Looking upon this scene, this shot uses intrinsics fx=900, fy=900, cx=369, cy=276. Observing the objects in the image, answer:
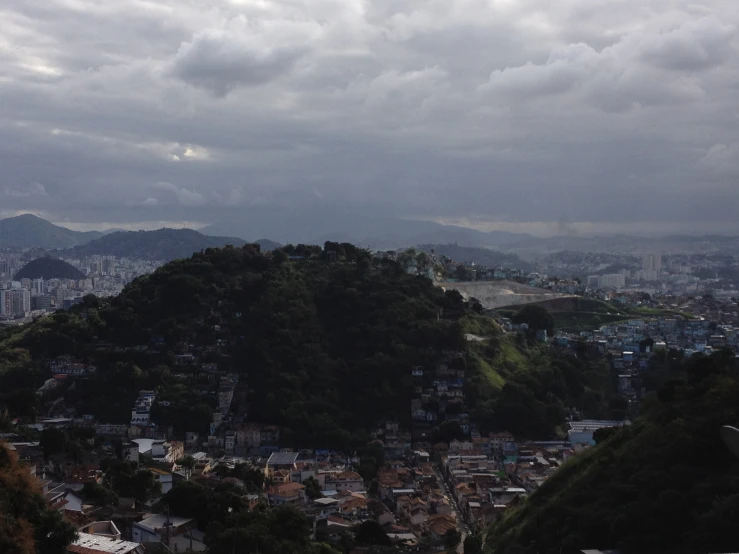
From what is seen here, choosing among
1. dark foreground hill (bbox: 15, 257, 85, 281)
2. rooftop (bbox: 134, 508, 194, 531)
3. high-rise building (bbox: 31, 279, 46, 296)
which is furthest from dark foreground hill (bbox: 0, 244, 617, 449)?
dark foreground hill (bbox: 15, 257, 85, 281)

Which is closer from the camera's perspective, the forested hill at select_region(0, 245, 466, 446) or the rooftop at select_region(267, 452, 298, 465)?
the rooftop at select_region(267, 452, 298, 465)

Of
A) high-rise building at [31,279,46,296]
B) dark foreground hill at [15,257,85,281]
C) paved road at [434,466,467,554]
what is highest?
dark foreground hill at [15,257,85,281]

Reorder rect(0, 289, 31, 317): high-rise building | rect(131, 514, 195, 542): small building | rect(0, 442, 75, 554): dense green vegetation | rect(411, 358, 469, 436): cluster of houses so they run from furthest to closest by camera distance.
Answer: rect(0, 289, 31, 317): high-rise building < rect(411, 358, 469, 436): cluster of houses < rect(131, 514, 195, 542): small building < rect(0, 442, 75, 554): dense green vegetation

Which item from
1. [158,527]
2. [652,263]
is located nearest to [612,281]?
[652,263]

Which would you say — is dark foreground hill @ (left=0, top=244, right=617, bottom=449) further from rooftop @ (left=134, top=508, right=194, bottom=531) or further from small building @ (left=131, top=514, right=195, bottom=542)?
small building @ (left=131, top=514, right=195, bottom=542)

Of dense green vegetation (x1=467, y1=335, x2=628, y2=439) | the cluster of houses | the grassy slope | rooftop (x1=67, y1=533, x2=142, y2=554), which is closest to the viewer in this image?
rooftop (x1=67, y1=533, x2=142, y2=554)

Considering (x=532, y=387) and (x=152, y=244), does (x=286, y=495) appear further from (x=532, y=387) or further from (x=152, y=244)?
(x=152, y=244)

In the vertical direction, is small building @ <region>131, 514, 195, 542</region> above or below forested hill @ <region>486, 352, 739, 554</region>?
below
